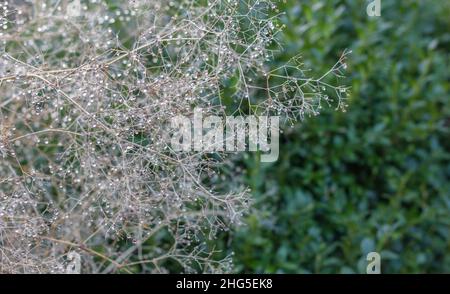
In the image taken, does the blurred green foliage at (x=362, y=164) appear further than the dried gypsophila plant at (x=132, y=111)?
Yes

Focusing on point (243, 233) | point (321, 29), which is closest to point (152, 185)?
point (243, 233)

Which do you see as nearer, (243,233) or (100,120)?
(100,120)

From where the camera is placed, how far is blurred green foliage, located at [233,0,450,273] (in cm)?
327

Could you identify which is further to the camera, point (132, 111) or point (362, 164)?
point (362, 164)

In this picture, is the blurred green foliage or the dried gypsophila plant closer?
the dried gypsophila plant

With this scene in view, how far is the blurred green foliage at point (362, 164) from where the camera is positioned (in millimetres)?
3268

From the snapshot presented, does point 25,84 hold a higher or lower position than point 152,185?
higher

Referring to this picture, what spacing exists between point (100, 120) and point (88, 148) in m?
0.11

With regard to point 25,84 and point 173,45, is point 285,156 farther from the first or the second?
point 25,84

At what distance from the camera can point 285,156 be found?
338 cm

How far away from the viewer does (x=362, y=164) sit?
3578mm
